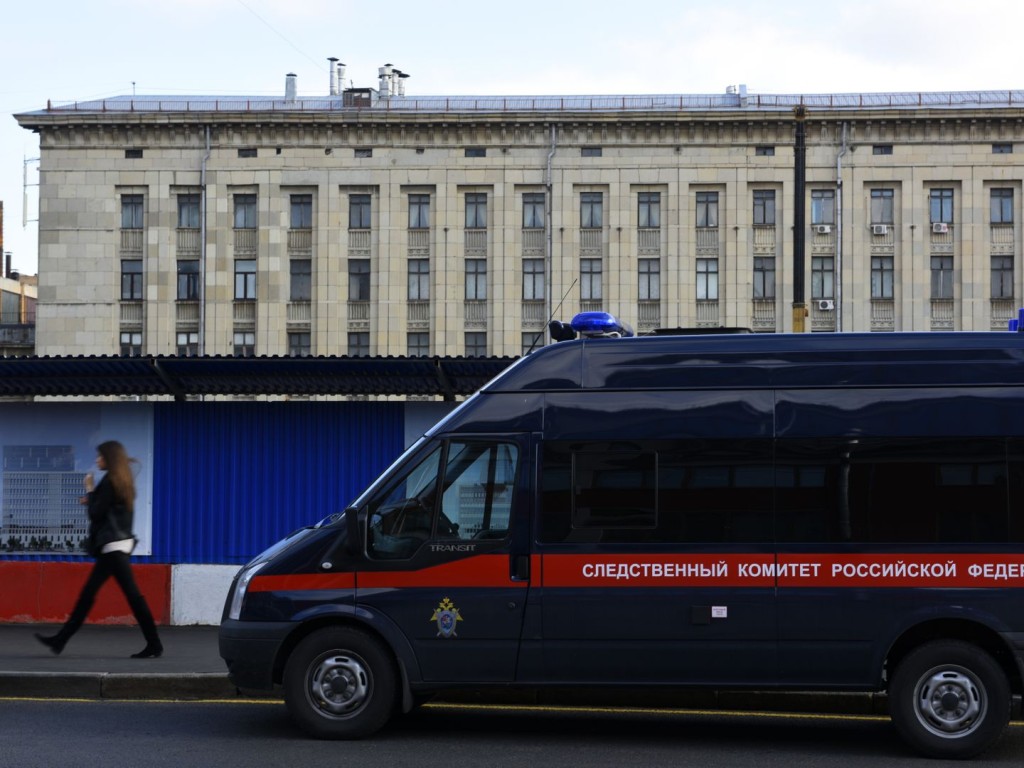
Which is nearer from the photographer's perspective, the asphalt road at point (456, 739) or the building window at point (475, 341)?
the asphalt road at point (456, 739)

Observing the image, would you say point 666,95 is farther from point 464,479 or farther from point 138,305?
point 464,479

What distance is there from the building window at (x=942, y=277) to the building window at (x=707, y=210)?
30.8ft

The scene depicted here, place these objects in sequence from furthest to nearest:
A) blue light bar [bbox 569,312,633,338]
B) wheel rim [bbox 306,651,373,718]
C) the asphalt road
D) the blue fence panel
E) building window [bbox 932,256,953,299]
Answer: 1. building window [bbox 932,256,953,299]
2. the blue fence panel
3. blue light bar [bbox 569,312,633,338]
4. wheel rim [bbox 306,651,373,718]
5. the asphalt road

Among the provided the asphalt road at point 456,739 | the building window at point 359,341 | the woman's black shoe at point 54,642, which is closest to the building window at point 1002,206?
the building window at point 359,341

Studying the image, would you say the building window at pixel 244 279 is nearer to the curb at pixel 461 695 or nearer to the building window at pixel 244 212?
the building window at pixel 244 212

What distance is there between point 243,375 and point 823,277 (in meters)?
49.7

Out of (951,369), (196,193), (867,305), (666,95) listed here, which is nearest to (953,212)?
(867,305)

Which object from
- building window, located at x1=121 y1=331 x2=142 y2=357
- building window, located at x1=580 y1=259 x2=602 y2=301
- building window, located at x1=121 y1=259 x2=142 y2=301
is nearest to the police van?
building window, located at x1=580 y1=259 x2=602 y2=301

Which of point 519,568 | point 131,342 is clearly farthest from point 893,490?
point 131,342

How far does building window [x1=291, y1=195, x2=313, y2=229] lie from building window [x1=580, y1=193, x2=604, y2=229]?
1181 cm

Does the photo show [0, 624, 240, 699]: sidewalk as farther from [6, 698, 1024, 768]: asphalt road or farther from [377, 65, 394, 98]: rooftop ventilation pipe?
[377, 65, 394, 98]: rooftop ventilation pipe

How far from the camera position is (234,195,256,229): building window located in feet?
210

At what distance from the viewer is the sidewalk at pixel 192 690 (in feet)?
35.7

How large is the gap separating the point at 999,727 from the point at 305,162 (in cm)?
5724
